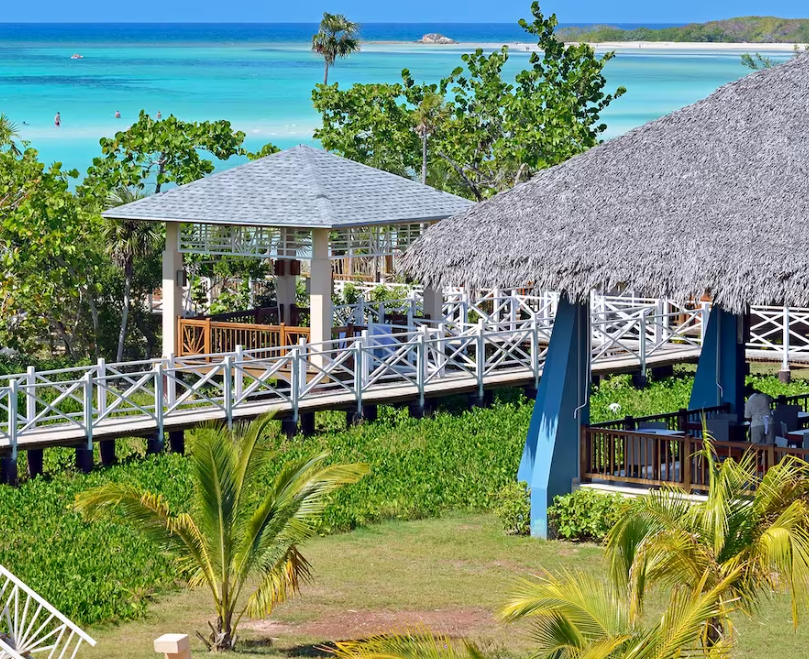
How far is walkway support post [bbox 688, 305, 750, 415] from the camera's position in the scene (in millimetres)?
17250

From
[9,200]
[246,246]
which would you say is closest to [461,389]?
[246,246]

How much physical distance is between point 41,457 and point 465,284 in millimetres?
6313

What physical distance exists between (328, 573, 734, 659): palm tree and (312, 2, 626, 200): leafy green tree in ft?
86.7

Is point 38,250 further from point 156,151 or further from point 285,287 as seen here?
point 156,151

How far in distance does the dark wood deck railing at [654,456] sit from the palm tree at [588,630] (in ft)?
20.1

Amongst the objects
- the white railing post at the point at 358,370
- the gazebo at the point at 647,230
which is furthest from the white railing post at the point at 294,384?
the gazebo at the point at 647,230

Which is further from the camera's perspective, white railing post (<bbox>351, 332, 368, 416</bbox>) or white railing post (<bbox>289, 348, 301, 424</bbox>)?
white railing post (<bbox>351, 332, 368, 416</bbox>)

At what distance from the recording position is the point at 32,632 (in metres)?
11.6

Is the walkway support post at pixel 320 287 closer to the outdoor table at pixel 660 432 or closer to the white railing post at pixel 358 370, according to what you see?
the white railing post at pixel 358 370

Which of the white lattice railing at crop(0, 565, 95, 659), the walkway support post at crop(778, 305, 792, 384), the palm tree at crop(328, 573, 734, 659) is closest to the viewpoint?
the palm tree at crop(328, 573, 734, 659)

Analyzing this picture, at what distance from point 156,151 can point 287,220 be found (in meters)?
8.47

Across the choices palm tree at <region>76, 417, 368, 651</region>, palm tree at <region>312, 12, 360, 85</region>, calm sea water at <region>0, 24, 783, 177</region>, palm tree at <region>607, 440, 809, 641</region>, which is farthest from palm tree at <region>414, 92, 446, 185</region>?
calm sea water at <region>0, 24, 783, 177</region>

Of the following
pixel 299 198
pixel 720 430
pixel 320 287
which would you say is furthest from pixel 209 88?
pixel 720 430

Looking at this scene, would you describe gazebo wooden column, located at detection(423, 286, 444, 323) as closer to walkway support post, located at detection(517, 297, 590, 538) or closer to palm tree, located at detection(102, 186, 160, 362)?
palm tree, located at detection(102, 186, 160, 362)
